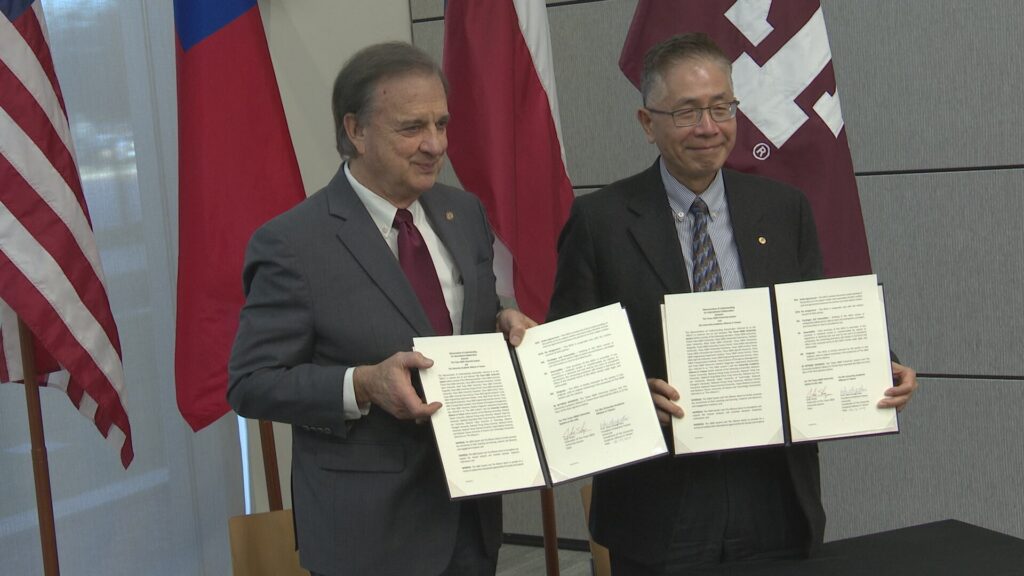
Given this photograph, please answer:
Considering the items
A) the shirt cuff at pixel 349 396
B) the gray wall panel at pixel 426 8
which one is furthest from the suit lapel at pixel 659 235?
the gray wall panel at pixel 426 8

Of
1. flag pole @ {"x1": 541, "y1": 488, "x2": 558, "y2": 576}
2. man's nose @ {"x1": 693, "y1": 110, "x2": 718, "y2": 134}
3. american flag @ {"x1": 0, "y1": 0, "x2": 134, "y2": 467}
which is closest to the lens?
man's nose @ {"x1": 693, "y1": 110, "x2": 718, "y2": 134}

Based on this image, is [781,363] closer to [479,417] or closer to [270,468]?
[479,417]

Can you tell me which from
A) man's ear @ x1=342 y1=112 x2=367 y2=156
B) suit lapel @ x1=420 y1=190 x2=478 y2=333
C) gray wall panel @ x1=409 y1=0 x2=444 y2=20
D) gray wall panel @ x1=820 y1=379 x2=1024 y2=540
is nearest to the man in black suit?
suit lapel @ x1=420 y1=190 x2=478 y2=333

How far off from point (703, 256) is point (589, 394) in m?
0.40

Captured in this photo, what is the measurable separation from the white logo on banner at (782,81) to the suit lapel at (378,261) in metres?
1.37

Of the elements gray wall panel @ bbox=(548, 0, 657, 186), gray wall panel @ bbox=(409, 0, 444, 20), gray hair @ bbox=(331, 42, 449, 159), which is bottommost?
gray hair @ bbox=(331, 42, 449, 159)

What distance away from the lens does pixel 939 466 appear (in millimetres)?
3525

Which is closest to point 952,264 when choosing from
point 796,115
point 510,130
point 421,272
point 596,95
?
point 796,115

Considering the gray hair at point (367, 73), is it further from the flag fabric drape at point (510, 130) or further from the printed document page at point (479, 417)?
the flag fabric drape at point (510, 130)

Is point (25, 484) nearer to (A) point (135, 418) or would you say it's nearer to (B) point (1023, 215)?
(A) point (135, 418)

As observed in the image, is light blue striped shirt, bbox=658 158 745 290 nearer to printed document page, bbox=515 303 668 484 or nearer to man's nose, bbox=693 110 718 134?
man's nose, bbox=693 110 718 134

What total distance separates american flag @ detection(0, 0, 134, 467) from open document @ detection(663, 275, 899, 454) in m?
1.60

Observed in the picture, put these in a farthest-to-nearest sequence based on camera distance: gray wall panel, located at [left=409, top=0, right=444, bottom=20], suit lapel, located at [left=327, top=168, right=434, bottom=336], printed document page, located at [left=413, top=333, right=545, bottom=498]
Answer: gray wall panel, located at [left=409, top=0, right=444, bottom=20] → suit lapel, located at [left=327, top=168, right=434, bottom=336] → printed document page, located at [left=413, top=333, right=545, bottom=498]

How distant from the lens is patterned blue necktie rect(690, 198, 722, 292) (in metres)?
1.96
